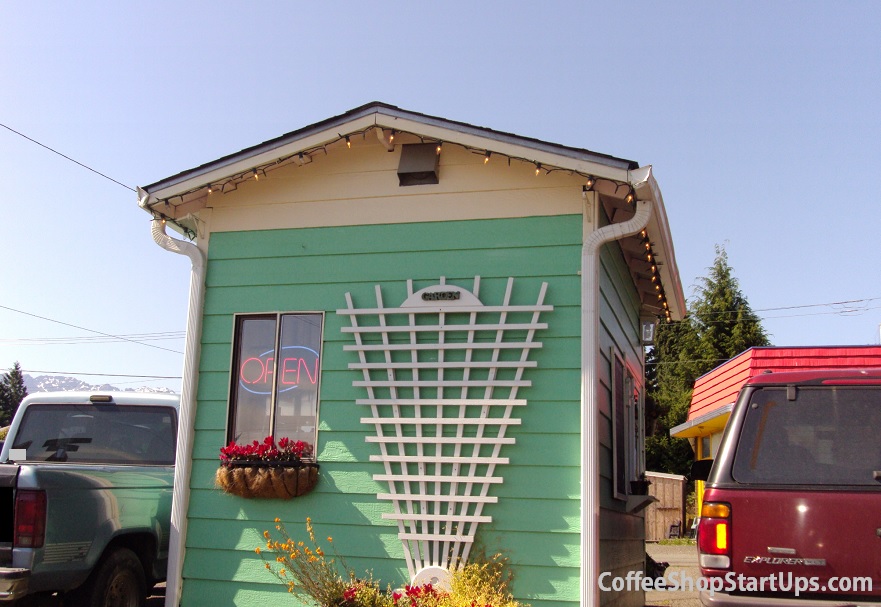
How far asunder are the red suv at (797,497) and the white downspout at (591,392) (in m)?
1.59

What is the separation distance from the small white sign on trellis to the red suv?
206 centimetres

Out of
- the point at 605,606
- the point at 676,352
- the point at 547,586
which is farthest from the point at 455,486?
the point at 676,352

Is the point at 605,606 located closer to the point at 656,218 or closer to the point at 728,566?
the point at 728,566

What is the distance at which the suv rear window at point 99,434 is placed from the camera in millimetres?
7652

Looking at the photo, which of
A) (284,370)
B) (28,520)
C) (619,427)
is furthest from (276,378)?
(619,427)

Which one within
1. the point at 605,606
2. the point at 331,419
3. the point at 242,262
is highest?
the point at 242,262

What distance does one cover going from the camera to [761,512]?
4281 millimetres

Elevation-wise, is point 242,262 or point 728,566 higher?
point 242,262

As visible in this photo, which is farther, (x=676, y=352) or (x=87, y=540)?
(x=676, y=352)

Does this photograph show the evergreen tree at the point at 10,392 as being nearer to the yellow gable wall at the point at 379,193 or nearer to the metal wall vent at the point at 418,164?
the yellow gable wall at the point at 379,193

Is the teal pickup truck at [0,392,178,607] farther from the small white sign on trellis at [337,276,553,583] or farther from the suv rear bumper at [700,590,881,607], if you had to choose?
the suv rear bumper at [700,590,881,607]

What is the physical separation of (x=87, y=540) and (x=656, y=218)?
5.06 meters

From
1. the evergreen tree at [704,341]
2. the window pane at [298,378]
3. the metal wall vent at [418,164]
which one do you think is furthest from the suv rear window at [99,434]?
the evergreen tree at [704,341]

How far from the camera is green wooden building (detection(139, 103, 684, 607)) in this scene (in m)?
6.23
